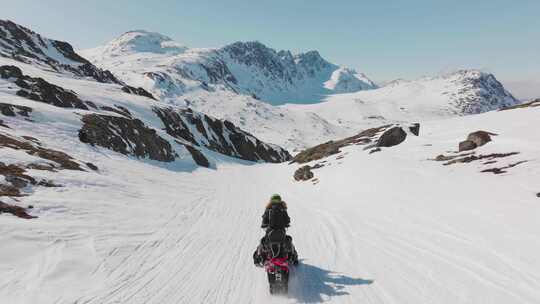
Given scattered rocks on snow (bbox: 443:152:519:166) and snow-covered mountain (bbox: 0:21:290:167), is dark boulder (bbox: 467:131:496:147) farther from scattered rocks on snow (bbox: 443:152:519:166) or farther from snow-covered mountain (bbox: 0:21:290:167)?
snow-covered mountain (bbox: 0:21:290:167)

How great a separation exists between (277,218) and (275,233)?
450mm

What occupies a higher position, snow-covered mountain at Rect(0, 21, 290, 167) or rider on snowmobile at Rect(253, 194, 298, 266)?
snow-covered mountain at Rect(0, 21, 290, 167)

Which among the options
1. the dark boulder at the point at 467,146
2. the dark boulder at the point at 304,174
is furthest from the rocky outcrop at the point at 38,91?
the dark boulder at the point at 467,146

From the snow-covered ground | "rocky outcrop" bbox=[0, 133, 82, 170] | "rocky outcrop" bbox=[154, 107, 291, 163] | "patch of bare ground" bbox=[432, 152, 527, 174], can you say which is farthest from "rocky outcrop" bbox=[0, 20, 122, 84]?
A: "patch of bare ground" bbox=[432, 152, 527, 174]

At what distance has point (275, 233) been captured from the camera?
340 inches

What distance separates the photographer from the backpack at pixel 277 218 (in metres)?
8.90

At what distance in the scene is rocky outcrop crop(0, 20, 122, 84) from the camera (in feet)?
340

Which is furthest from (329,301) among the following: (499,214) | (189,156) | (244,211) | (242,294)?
(189,156)

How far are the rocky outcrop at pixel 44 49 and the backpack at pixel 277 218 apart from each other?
116 metres

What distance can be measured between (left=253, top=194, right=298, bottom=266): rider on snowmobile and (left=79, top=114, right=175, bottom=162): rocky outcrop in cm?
2699

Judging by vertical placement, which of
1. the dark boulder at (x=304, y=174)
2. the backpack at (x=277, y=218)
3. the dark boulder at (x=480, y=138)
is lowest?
the dark boulder at (x=304, y=174)

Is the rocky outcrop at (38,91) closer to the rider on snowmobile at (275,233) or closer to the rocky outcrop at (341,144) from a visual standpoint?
the rocky outcrop at (341,144)

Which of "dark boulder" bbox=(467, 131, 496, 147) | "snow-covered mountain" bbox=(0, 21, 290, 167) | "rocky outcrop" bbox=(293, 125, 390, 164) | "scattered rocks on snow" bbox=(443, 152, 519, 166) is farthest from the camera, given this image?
"rocky outcrop" bbox=(293, 125, 390, 164)

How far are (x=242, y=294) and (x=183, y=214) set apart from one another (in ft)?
32.1
